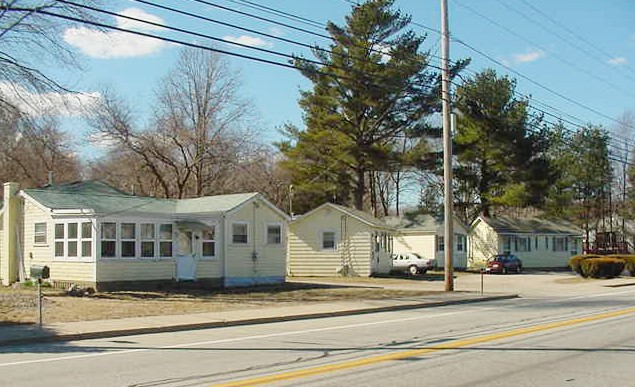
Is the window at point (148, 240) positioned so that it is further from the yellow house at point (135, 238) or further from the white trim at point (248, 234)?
the white trim at point (248, 234)

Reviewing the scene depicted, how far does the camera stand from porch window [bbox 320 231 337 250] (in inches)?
1609

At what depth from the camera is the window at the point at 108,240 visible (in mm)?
25688

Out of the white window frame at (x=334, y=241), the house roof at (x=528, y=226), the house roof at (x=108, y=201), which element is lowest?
the white window frame at (x=334, y=241)

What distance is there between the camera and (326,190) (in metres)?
49.9

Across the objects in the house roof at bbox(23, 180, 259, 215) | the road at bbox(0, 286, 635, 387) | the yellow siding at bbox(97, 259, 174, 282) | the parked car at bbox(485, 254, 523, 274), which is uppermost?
the house roof at bbox(23, 180, 259, 215)

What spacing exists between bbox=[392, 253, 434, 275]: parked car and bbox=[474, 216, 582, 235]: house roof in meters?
11.3

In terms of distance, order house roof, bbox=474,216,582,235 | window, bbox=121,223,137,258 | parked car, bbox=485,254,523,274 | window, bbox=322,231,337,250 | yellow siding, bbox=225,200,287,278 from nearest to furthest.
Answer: window, bbox=121,223,137,258, yellow siding, bbox=225,200,287,278, window, bbox=322,231,337,250, parked car, bbox=485,254,523,274, house roof, bbox=474,216,582,235

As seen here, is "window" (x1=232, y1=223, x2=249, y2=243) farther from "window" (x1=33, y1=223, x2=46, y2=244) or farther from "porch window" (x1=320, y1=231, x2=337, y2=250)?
"porch window" (x1=320, y1=231, x2=337, y2=250)

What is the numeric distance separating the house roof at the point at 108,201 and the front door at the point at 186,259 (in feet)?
3.45

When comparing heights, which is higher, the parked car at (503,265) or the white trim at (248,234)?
the white trim at (248,234)

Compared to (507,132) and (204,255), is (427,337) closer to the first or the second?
(204,255)

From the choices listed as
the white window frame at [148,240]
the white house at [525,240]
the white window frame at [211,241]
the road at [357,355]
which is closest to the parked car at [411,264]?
the white house at [525,240]

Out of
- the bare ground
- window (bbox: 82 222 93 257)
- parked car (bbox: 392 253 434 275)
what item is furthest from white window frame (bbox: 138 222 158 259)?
parked car (bbox: 392 253 434 275)

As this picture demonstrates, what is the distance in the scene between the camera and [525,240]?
55469 millimetres
